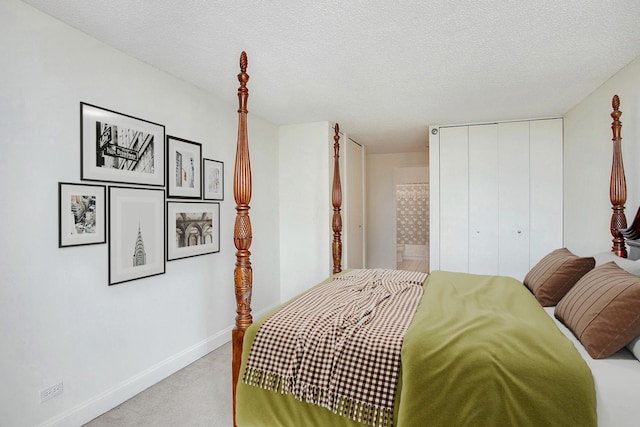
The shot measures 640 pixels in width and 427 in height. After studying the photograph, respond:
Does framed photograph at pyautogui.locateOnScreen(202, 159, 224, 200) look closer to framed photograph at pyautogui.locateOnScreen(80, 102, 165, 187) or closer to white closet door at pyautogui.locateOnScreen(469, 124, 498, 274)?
framed photograph at pyautogui.locateOnScreen(80, 102, 165, 187)

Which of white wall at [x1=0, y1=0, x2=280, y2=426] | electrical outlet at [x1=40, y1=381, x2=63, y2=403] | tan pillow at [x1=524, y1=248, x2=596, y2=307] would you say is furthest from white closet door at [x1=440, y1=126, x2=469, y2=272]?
electrical outlet at [x1=40, y1=381, x2=63, y2=403]

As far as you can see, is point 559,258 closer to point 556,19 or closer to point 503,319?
point 503,319

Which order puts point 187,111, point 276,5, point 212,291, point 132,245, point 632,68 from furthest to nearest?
point 212,291
point 187,111
point 632,68
point 132,245
point 276,5

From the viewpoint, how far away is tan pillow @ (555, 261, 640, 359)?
138cm

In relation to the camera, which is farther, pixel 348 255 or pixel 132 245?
Answer: pixel 348 255

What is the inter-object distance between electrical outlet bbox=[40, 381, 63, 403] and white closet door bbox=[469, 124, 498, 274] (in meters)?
4.39

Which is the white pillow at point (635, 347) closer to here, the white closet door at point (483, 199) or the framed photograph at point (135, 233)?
the framed photograph at point (135, 233)

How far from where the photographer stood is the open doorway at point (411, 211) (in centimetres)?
657

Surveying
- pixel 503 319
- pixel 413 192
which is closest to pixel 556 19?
pixel 503 319

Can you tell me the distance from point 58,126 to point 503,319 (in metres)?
2.73

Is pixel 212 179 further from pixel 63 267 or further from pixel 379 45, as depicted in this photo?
pixel 379 45

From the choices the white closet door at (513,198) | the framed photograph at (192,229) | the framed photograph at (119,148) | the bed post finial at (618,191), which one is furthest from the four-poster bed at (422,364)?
the white closet door at (513,198)

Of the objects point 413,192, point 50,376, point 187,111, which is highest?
point 187,111

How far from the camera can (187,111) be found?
2.95 meters
